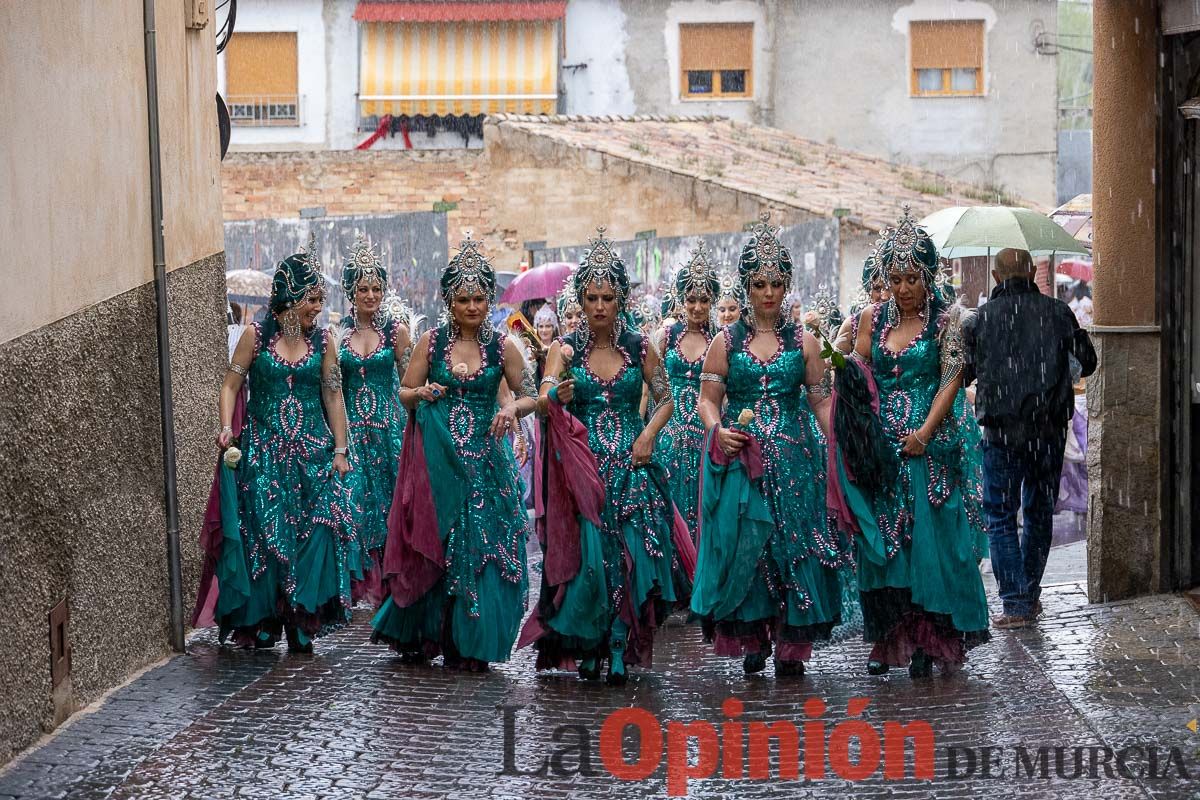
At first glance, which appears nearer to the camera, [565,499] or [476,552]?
[565,499]

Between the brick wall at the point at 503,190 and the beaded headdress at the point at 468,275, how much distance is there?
18615 millimetres

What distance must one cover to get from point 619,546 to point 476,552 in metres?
0.76

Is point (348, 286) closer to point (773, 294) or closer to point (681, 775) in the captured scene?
point (773, 294)

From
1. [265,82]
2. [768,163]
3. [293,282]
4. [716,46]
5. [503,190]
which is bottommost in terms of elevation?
[293,282]

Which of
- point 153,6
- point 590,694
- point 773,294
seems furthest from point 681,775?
point 153,6

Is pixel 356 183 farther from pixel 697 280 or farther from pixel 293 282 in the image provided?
pixel 293 282

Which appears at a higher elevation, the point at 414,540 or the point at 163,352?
the point at 163,352

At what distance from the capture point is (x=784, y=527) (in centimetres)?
936

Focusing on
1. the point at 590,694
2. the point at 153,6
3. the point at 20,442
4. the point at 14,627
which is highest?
the point at 153,6

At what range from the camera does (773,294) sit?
31.3ft

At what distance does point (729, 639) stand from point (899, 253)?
2.15 metres

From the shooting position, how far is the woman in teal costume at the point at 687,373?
38.6 ft

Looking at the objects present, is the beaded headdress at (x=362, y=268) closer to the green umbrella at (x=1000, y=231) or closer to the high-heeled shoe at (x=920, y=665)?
the high-heeled shoe at (x=920, y=665)

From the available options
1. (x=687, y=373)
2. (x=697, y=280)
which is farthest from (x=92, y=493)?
(x=697, y=280)
